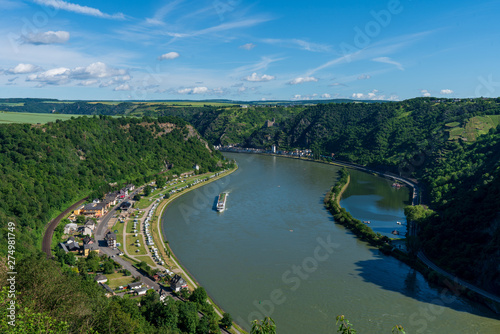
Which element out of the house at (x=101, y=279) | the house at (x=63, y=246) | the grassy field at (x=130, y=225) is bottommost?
the grassy field at (x=130, y=225)

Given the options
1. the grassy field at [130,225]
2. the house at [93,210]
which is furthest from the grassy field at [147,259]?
the house at [93,210]

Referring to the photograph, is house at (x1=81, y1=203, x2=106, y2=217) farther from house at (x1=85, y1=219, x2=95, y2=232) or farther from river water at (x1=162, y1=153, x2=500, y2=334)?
river water at (x1=162, y1=153, x2=500, y2=334)

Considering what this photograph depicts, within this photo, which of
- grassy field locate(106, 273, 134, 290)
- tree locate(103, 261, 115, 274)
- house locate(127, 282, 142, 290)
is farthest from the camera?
tree locate(103, 261, 115, 274)

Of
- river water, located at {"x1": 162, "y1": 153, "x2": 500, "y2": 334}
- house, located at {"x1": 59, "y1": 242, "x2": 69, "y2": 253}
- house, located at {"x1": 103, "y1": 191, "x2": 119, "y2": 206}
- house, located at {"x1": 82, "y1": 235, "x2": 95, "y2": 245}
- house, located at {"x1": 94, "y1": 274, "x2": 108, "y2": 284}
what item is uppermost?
house, located at {"x1": 103, "y1": 191, "x2": 119, "y2": 206}

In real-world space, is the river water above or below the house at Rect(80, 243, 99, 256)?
below

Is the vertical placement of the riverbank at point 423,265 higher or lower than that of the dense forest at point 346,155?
lower

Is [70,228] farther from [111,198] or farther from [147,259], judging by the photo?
[111,198]

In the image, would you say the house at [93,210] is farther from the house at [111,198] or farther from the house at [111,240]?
the house at [111,240]

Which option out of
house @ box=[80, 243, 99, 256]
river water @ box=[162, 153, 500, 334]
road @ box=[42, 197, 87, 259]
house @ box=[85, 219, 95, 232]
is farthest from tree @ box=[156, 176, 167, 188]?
house @ box=[80, 243, 99, 256]

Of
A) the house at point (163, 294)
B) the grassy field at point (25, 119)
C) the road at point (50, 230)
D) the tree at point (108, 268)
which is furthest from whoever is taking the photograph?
the grassy field at point (25, 119)
